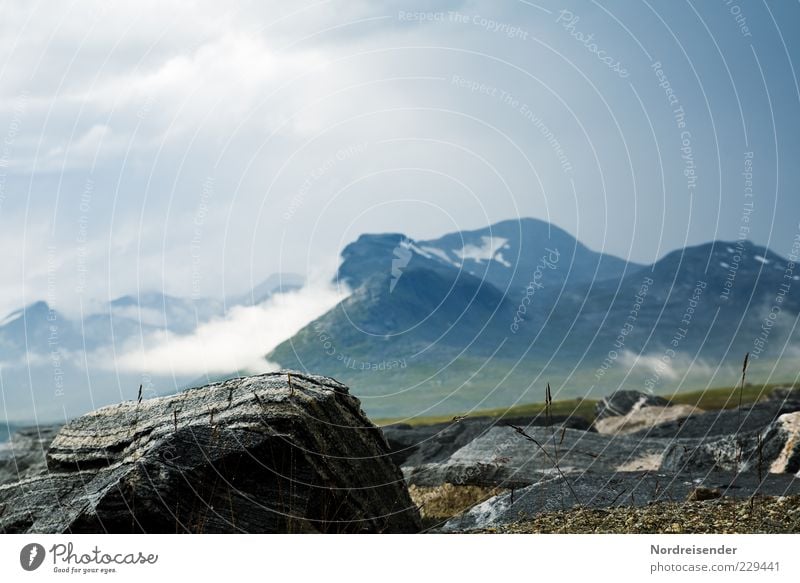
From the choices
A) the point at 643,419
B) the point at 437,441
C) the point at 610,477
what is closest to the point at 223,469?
the point at 610,477

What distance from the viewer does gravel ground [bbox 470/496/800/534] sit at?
11398 millimetres

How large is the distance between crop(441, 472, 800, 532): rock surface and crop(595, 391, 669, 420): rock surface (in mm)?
18685

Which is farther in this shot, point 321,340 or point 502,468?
point 321,340

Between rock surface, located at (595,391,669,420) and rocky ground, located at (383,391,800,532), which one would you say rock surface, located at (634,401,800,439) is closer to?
rocky ground, located at (383,391,800,532)

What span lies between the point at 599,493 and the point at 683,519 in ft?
6.30

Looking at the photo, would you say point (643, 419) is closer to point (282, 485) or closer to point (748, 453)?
point (748, 453)

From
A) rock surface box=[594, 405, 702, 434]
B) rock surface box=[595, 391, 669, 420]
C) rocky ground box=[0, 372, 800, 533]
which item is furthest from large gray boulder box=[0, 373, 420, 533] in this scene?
rock surface box=[595, 391, 669, 420]

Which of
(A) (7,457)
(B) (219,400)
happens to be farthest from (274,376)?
(A) (7,457)
